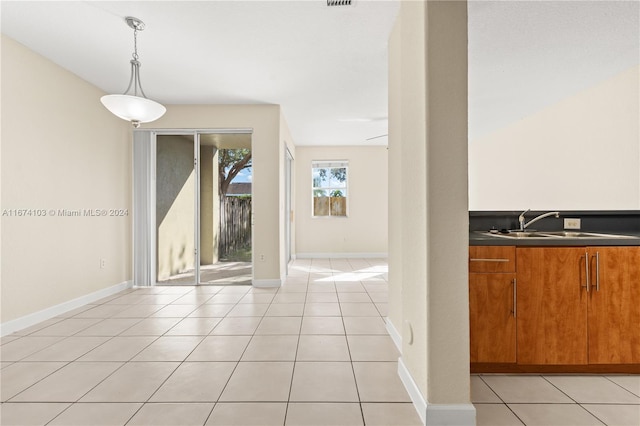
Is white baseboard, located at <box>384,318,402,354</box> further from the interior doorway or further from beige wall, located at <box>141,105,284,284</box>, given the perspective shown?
the interior doorway

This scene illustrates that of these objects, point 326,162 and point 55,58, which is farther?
point 326,162

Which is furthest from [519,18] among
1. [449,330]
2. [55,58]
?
[55,58]

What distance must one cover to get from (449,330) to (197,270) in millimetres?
4052

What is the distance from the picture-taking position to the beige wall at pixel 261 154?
14.8 feet

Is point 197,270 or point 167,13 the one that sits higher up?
point 167,13

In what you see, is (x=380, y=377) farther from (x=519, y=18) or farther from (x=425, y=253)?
(x=519, y=18)

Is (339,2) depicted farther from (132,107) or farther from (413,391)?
(413,391)

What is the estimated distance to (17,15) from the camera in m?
2.50

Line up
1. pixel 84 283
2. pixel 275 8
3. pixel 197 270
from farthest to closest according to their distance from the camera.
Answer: pixel 197 270 → pixel 84 283 → pixel 275 8

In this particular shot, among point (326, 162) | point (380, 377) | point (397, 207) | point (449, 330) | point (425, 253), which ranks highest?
point (326, 162)

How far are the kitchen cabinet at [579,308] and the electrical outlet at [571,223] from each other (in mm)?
592

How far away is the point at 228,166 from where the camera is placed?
4773mm

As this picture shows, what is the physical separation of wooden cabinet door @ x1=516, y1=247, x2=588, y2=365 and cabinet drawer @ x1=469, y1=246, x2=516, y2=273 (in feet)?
0.18

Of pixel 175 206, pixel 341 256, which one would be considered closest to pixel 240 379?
pixel 175 206
